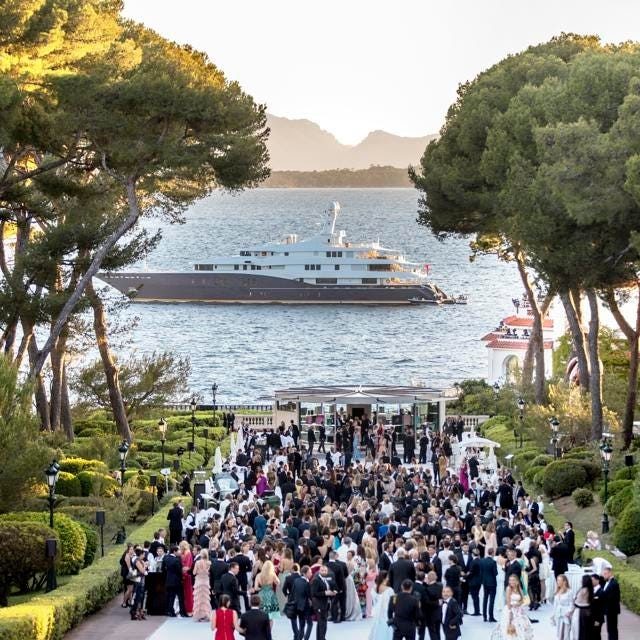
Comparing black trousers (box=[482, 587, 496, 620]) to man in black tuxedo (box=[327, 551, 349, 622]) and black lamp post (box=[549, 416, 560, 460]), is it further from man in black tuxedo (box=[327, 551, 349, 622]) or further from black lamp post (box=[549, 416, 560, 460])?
black lamp post (box=[549, 416, 560, 460])

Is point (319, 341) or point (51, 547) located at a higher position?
point (51, 547)

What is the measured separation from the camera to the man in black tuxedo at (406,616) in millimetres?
16844

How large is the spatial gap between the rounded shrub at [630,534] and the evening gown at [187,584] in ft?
29.0

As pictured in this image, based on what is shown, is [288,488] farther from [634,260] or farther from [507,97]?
[507,97]

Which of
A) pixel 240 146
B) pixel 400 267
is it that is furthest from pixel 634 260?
pixel 400 267

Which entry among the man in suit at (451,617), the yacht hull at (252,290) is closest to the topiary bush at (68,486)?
the man in suit at (451,617)

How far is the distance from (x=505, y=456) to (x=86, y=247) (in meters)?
14.2

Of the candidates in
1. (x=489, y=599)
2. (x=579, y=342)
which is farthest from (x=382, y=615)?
(x=579, y=342)

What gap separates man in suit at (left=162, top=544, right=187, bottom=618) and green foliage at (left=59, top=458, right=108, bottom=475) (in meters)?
12.0

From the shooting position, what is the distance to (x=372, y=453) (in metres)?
40.2

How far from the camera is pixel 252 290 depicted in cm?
14525

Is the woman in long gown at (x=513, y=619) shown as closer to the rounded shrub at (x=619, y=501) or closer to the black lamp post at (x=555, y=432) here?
the rounded shrub at (x=619, y=501)

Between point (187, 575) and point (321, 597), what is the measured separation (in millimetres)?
3422

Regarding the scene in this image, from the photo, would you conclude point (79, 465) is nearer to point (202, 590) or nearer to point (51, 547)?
point (51, 547)
